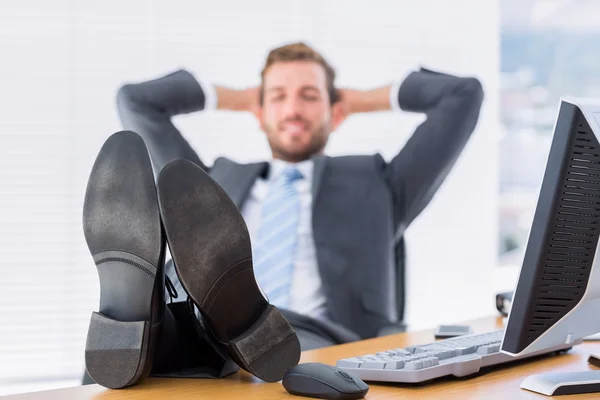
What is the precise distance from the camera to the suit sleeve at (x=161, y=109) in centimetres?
218

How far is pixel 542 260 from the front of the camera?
0.76 meters

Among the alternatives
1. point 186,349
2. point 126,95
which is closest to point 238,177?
point 126,95

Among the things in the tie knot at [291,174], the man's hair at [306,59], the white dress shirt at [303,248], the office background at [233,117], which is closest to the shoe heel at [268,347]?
the white dress shirt at [303,248]

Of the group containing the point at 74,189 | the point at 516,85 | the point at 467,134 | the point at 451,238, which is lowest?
the point at 451,238

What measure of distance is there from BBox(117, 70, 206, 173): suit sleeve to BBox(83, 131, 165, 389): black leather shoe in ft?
4.32

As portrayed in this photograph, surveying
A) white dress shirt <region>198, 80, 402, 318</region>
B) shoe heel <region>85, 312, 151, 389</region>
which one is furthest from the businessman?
shoe heel <region>85, 312, 151, 389</region>

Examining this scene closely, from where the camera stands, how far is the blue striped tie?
2066mm

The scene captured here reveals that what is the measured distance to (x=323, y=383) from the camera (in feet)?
2.50

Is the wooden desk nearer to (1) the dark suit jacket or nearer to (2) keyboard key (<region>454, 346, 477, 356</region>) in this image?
(2) keyboard key (<region>454, 346, 477, 356</region>)

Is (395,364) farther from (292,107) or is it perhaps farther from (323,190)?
(292,107)

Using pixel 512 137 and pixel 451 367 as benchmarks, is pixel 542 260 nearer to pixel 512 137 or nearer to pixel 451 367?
pixel 451 367

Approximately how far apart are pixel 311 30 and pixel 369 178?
3.27 feet

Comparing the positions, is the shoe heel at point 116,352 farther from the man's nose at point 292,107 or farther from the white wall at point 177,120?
Result: the white wall at point 177,120

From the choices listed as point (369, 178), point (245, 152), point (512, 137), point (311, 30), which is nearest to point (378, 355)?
point (369, 178)
